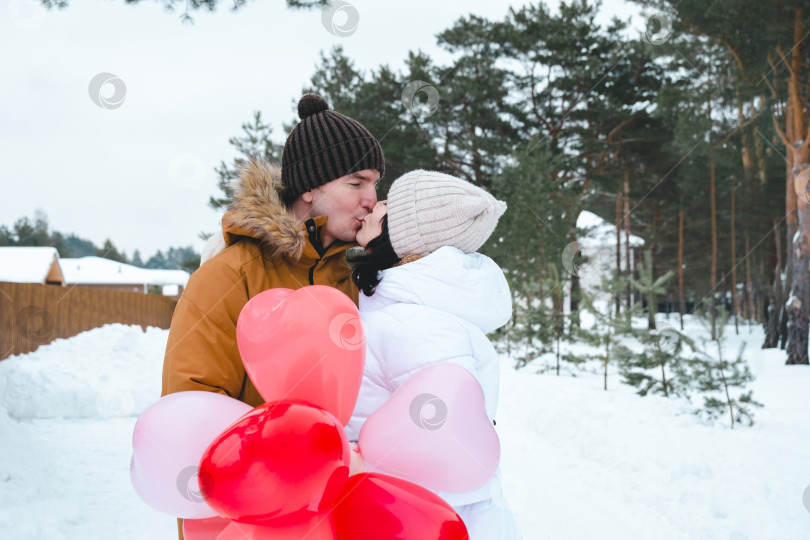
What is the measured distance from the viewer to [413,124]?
1900 cm

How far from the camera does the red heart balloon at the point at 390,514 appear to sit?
112 centimetres

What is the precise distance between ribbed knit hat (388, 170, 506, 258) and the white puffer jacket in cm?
7

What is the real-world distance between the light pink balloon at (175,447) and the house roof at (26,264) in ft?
88.2

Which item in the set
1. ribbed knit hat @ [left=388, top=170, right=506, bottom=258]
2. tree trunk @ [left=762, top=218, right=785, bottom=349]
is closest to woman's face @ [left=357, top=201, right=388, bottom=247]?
ribbed knit hat @ [left=388, top=170, right=506, bottom=258]

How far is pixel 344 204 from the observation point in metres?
2.14

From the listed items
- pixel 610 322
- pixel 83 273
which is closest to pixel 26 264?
pixel 83 273

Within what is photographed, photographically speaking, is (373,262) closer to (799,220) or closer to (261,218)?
(261,218)

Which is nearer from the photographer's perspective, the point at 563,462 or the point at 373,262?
the point at 373,262

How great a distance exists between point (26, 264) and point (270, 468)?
29.4 meters

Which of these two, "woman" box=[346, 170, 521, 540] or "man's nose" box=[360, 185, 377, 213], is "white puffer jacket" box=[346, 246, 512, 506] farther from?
"man's nose" box=[360, 185, 377, 213]

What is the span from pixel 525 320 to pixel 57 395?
8191mm

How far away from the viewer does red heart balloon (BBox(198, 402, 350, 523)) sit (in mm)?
988

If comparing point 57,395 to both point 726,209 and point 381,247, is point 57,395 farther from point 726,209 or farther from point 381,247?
point 726,209

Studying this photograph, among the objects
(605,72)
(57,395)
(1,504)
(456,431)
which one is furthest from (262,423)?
(605,72)
